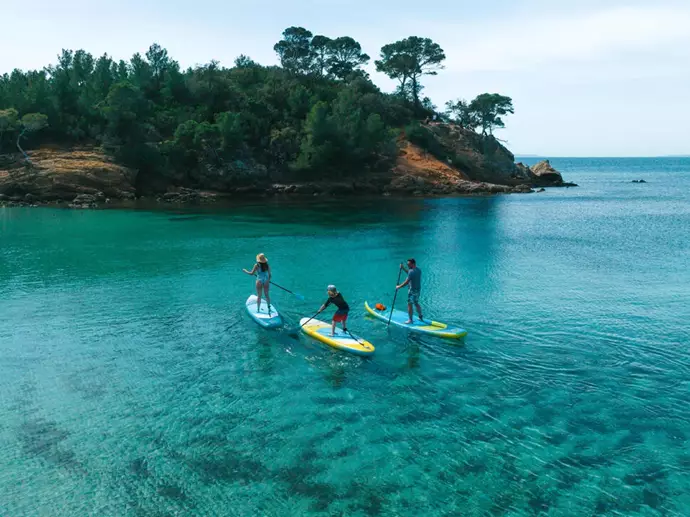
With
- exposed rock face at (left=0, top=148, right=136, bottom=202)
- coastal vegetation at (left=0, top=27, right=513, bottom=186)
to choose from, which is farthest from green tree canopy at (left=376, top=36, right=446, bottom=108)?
exposed rock face at (left=0, top=148, right=136, bottom=202)

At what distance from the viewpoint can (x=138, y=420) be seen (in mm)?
14461

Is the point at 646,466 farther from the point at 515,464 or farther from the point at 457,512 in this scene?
the point at 457,512

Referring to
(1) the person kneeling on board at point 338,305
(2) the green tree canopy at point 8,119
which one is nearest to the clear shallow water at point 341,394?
(1) the person kneeling on board at point 338,305

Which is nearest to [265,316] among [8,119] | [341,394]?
[341,394]

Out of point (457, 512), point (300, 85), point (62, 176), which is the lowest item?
point (457, 512)

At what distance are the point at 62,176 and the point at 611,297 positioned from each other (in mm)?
56978

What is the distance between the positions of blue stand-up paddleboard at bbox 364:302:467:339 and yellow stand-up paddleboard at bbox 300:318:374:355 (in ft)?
7.61

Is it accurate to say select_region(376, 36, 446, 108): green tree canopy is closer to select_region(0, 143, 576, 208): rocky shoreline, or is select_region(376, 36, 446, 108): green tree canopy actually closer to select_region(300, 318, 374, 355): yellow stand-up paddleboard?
select_region(0, 143, 576, 208): rocky shoreline

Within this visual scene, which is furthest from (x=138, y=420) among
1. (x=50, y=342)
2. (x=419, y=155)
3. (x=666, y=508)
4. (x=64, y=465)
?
(x=419, y=155)

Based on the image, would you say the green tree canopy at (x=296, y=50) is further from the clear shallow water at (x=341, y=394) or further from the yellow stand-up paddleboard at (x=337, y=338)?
the yellow stand-up paddleboard at (x=337, y=338)

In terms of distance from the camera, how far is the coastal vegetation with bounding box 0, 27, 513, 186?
69.1 meters

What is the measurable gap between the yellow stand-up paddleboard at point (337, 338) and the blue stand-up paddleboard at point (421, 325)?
7.61 feet

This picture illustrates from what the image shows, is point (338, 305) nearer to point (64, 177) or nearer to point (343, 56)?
point (64, 177)

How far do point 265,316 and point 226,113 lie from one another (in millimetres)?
57206
